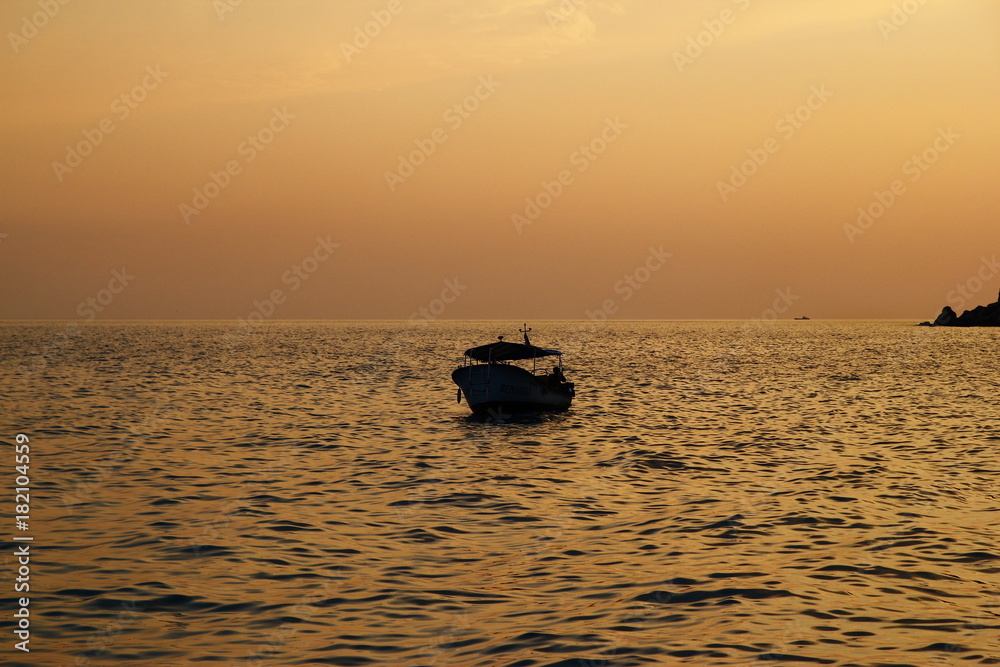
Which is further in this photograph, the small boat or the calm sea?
the small boat

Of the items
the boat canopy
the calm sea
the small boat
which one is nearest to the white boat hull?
the small boat

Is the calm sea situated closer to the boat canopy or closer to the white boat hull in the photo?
the white boat hull

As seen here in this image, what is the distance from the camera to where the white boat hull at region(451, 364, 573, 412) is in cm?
4369

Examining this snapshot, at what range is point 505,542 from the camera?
17.2m

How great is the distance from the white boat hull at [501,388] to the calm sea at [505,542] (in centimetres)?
390

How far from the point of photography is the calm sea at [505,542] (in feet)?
37.3

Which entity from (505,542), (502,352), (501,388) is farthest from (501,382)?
(505,542)

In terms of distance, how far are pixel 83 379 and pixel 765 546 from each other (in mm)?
59079

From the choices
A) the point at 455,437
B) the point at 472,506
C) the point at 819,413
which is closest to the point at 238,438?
the point at 455,437

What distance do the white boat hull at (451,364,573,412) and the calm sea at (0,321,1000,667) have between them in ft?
12.8

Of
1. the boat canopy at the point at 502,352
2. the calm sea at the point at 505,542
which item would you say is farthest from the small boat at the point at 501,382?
the calm sea at the point at 505,542

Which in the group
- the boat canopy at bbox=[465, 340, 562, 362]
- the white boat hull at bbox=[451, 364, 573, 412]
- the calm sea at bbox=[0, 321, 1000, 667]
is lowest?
the calm sea at bbox=[0, 321, 1000, 667]

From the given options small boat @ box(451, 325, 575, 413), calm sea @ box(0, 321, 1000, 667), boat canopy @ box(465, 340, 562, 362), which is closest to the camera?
calm sea @ box(0, 321, 1000, 667)

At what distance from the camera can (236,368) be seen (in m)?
81.1
